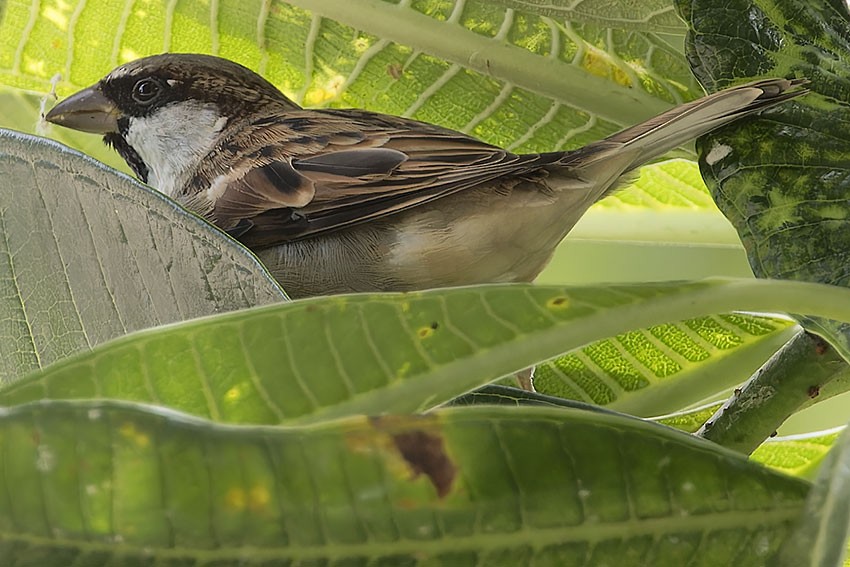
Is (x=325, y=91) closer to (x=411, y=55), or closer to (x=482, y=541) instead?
(x=411, y=55)

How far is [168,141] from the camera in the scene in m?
1.69

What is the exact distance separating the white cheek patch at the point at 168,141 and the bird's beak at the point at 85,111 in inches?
1.8

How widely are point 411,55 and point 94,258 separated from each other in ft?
2.53

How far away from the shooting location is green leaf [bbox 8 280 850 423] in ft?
2.04

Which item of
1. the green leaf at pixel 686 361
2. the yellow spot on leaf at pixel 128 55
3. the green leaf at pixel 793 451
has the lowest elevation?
the green leaf at pixel 793 451

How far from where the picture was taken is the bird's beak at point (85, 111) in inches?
63.4

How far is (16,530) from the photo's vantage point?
47 centimetres

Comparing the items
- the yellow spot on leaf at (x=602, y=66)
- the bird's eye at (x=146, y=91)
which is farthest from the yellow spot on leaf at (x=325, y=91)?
the yellow spot on leaf at (x=602, y=66)

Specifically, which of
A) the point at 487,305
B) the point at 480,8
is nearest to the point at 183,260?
the point at 487,305

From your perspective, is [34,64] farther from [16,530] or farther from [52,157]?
[16,530]

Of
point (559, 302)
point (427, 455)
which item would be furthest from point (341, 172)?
point (427, 455)

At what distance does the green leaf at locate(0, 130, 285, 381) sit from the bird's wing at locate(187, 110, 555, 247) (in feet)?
1.69

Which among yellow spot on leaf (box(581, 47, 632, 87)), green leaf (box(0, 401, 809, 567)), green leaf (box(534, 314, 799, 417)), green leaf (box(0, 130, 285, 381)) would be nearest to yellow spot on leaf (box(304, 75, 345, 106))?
yellow spot on leaf (box(581, 47, 632, 87))

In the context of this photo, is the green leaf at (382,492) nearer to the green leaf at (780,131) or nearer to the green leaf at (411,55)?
the green leaf at (780,131)
